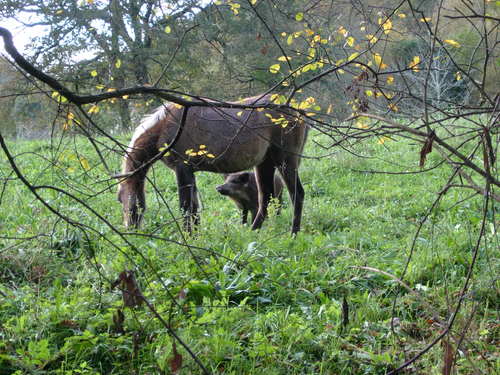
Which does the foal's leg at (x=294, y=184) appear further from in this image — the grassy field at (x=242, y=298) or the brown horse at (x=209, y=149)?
the grassy field at (x=242, y=298)

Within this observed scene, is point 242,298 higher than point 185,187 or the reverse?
the reverse

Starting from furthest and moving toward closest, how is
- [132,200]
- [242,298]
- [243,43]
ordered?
[243,43], [132,200], [242,298]

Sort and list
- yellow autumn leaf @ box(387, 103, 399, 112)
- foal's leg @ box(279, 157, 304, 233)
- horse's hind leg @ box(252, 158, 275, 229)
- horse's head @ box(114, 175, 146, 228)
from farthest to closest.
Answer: horse's hind leg @ box(252, 158, 275, 229), foal's leg @ box(279, 157, 304, 233), horse's head @ box(114, 175, 146, 228), yellow autumn leaf @ box(387, 103, 399, 112)

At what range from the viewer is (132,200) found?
593 cm

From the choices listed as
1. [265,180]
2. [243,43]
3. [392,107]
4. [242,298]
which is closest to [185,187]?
[265,180]

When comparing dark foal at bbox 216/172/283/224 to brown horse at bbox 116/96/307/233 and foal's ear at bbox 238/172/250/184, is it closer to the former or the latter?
foal's ear at bbox 238/172/250/184

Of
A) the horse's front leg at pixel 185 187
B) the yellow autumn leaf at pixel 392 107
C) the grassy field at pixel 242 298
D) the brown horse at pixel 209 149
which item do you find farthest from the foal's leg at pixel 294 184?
the yellow autumn leaf at pixel 392 107

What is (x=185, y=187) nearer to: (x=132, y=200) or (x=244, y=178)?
(x=132, y=200)

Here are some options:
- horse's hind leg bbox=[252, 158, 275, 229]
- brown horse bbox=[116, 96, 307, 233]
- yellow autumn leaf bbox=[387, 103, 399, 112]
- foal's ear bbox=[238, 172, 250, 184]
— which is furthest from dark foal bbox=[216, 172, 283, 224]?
yellow autumn leaf bbox=[387, 103, 399, 112]

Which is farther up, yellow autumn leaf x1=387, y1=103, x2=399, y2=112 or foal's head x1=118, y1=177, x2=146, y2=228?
yellow autumn leaf x1=387, y1=103, x2=399, y2=112

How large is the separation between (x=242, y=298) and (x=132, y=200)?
8.27ft

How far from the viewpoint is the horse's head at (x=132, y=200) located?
5773 mm

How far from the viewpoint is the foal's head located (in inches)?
227

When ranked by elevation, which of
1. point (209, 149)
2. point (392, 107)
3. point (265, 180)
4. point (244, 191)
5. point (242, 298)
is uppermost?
point (392, 107)
